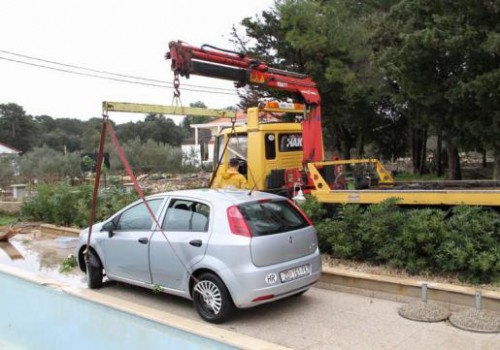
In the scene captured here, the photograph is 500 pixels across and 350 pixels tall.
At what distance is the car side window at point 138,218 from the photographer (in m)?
7.14

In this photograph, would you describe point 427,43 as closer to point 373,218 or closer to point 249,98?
point 373,218

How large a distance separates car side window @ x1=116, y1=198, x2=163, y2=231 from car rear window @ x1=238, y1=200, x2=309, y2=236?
1.44m

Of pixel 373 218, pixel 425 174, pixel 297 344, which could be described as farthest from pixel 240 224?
pixel 425 174

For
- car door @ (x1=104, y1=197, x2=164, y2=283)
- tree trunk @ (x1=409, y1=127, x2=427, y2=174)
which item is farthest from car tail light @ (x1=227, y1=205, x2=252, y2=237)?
tree trunk @ (x1=409, y1=127, x2=427, y2=174)

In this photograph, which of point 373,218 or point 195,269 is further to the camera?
point 373,218

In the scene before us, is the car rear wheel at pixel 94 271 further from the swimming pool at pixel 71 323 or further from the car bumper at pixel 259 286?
the car bumper at pixel 259 286

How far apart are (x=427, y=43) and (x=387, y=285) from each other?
10.2 metres

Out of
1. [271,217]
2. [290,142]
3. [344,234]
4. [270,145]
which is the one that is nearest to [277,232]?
[271,217]

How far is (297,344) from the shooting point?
5.52 metres

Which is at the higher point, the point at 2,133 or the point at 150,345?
the point at 2,133

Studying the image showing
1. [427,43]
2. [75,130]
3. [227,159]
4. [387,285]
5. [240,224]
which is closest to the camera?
[240,224]

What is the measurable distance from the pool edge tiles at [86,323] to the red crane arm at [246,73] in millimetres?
4644

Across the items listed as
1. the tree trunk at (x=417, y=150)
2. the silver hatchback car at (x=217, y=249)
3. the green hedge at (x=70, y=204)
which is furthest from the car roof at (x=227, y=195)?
the tree trunk at (x=417, y=150)

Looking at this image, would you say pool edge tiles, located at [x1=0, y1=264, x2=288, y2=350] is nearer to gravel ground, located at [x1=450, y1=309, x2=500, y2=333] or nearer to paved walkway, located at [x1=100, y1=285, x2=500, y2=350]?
paved walkway, located at [x1=100, y1=285, x2=500, y2=350]
